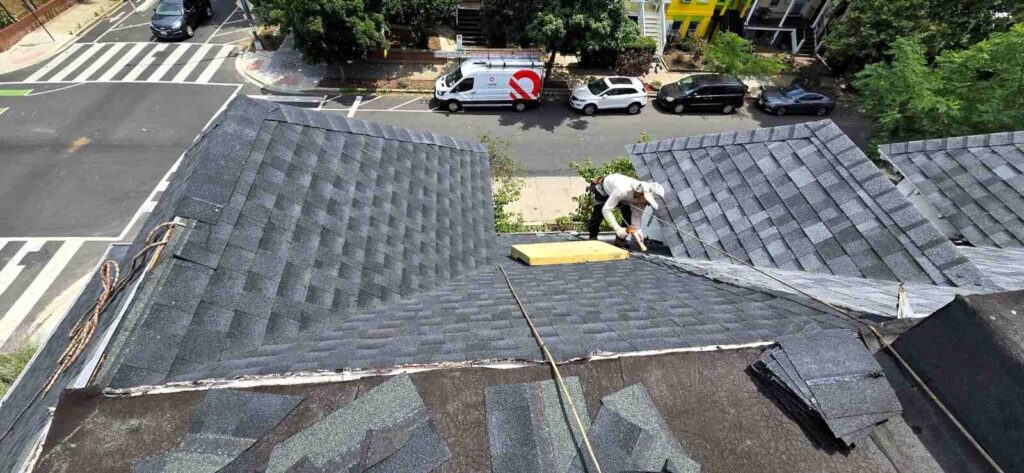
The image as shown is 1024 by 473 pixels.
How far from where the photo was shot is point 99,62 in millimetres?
24766

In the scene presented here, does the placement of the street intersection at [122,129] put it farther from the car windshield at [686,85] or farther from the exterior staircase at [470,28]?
the exterior staircase at [470,28]

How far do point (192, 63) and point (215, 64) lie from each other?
4.11 feet

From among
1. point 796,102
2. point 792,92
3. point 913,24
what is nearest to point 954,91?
point 796,102

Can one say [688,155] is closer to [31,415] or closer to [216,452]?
[216,452]

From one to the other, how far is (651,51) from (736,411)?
29.0 meters

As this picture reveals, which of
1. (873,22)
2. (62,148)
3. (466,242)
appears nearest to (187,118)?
(62,148)

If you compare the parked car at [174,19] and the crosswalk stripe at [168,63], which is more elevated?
the parked car at [174,19]

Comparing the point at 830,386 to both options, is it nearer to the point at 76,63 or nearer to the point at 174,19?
the point at 174,19

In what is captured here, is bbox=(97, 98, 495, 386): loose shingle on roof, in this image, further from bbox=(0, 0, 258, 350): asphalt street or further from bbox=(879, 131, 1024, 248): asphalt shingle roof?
bbox=(0, 0, 258, 350): asphalt street

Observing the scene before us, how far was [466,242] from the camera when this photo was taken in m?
8.26

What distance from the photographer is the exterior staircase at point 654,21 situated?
2909cm

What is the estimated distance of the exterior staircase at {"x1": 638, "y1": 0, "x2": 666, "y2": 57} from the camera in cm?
2909

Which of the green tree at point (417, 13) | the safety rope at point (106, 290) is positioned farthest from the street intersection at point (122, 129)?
the safety rope at point (106, 290)

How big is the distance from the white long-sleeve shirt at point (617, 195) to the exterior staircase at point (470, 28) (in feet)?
75.0
